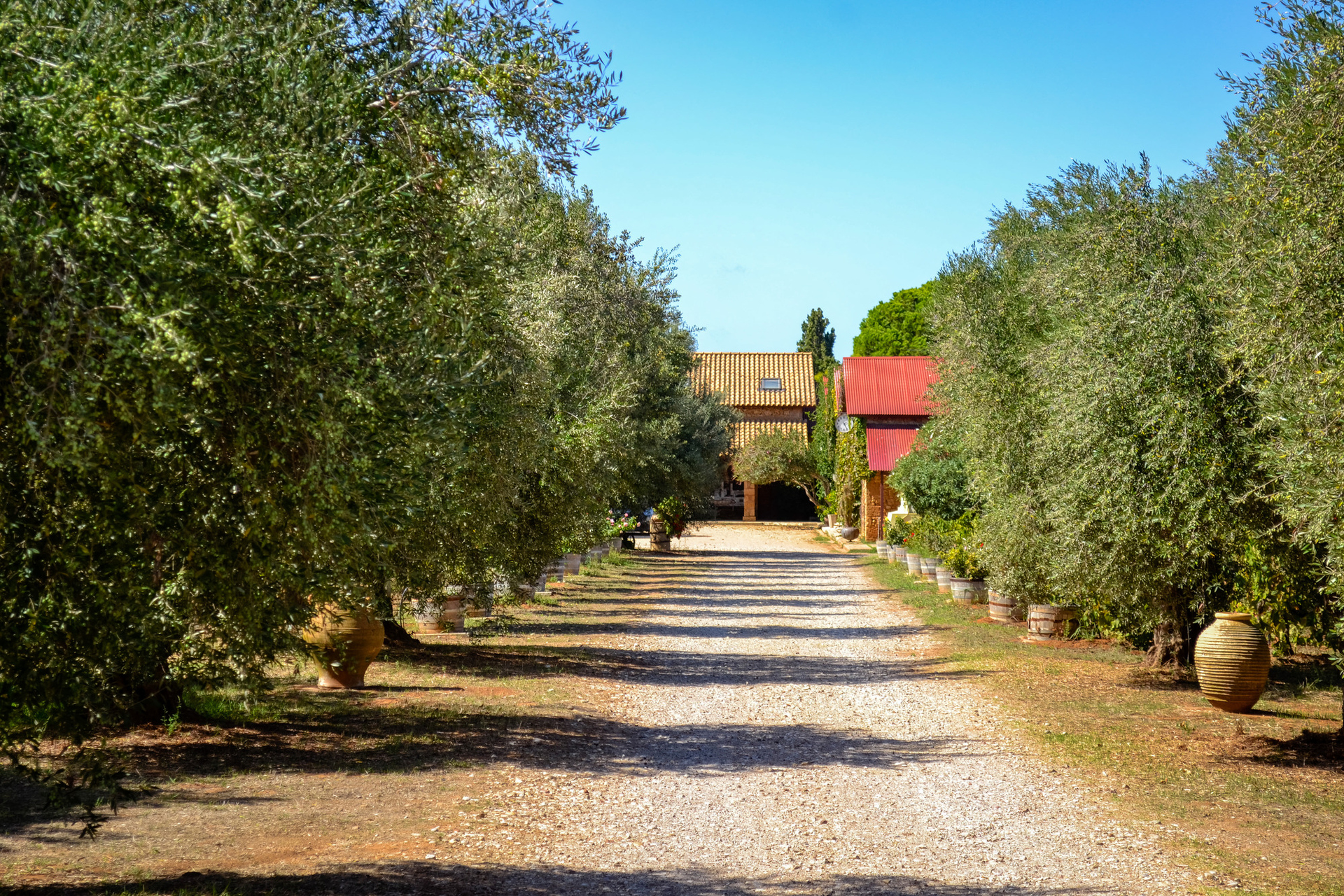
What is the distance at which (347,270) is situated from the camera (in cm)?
477

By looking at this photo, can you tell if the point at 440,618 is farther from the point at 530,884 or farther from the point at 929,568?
the point at 929,568

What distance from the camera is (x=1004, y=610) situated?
18.1 meters

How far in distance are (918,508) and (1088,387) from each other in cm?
1742

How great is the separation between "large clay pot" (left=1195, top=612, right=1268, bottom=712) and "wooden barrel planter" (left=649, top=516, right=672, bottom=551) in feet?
86.7

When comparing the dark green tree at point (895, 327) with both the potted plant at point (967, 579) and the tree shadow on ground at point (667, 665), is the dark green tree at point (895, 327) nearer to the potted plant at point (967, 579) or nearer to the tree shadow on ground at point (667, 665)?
the potted plant at point (967, 579)

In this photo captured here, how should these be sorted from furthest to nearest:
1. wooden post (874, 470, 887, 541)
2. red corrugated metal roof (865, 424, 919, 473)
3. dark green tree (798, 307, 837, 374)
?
dark green tree (798, 307, 837, 374) < wooden post (874, 470, 887, 541) < red corrugated metal roof (865, 424, 919, 473)

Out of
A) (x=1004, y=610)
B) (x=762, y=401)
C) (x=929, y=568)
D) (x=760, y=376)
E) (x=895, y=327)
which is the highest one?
(x=895, y=327)

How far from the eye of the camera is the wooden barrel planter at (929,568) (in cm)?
2461

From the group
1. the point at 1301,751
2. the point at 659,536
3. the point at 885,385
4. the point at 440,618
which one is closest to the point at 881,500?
the point at 885,385

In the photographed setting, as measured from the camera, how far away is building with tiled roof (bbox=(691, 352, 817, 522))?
5600 centimetres

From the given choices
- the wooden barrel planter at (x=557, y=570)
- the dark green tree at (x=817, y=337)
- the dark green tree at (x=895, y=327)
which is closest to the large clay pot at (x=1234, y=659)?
the wooden barrel planter at (x=557, y=570)

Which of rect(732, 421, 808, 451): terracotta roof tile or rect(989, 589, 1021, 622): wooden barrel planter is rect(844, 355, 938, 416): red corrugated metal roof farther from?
rect(989, 589, 1021, 622): wooden barrel planter

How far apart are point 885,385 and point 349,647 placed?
1284 inches

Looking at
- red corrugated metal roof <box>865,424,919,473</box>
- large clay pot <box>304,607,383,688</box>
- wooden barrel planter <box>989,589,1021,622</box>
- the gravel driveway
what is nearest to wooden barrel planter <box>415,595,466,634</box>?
the gravel driveway
